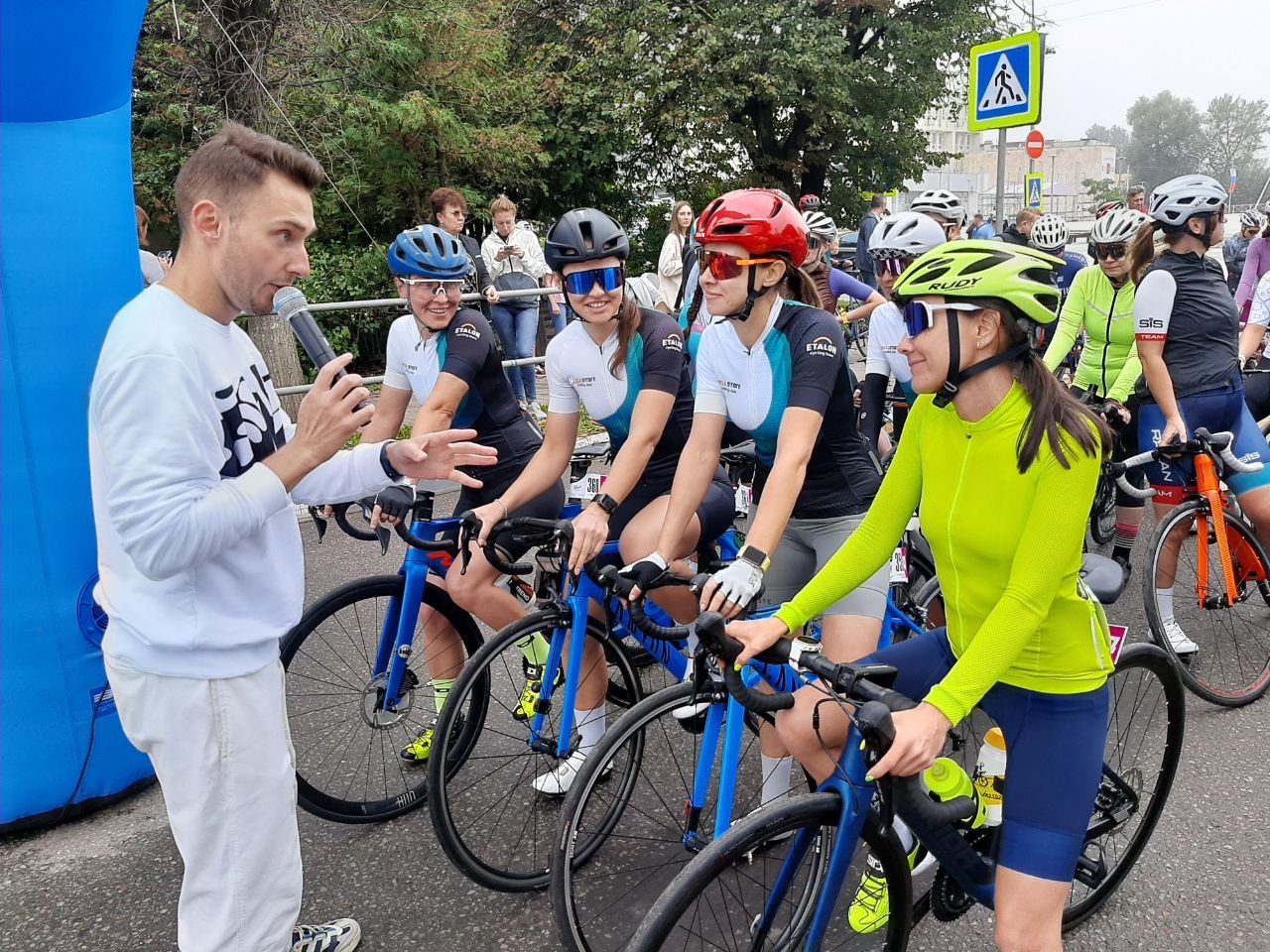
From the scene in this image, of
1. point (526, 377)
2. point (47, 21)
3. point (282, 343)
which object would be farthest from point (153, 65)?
point (47, 21)

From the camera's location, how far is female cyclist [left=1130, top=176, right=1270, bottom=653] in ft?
16.0

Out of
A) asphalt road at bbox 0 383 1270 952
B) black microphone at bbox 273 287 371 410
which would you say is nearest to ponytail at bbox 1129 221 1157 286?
asphalt road at bbox 0 383 1270 952

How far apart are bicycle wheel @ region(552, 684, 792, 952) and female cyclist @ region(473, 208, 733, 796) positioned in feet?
1.08

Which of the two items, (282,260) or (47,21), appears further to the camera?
(47,21)

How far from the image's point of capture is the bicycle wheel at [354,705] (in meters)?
3.67

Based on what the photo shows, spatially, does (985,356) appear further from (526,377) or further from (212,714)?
(526,377)

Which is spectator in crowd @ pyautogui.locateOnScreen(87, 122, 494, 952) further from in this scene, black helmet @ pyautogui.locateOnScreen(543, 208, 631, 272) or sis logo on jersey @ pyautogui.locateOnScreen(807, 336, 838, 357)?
sis logo on jersey @ pyautogui.locateOnScreen(807, 336, 838, 357)

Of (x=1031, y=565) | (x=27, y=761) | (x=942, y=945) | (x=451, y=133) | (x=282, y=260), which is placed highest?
(x=451, y=133)

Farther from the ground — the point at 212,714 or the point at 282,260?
the point at 282,260

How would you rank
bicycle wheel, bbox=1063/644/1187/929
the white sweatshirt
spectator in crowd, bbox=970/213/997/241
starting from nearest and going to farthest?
the white sweatshirt < bicycle wheel, bbox=1063/644/1187/929 < spectator in crowd, bbox=970/213/997/241

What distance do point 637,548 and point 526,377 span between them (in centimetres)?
753

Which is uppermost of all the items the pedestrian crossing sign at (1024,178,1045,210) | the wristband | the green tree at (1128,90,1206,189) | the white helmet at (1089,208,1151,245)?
the green tree at (1128,90,1206,189)

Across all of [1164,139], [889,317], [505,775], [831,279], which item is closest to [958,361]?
[505,775]

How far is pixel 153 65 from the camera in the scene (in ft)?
40.1
